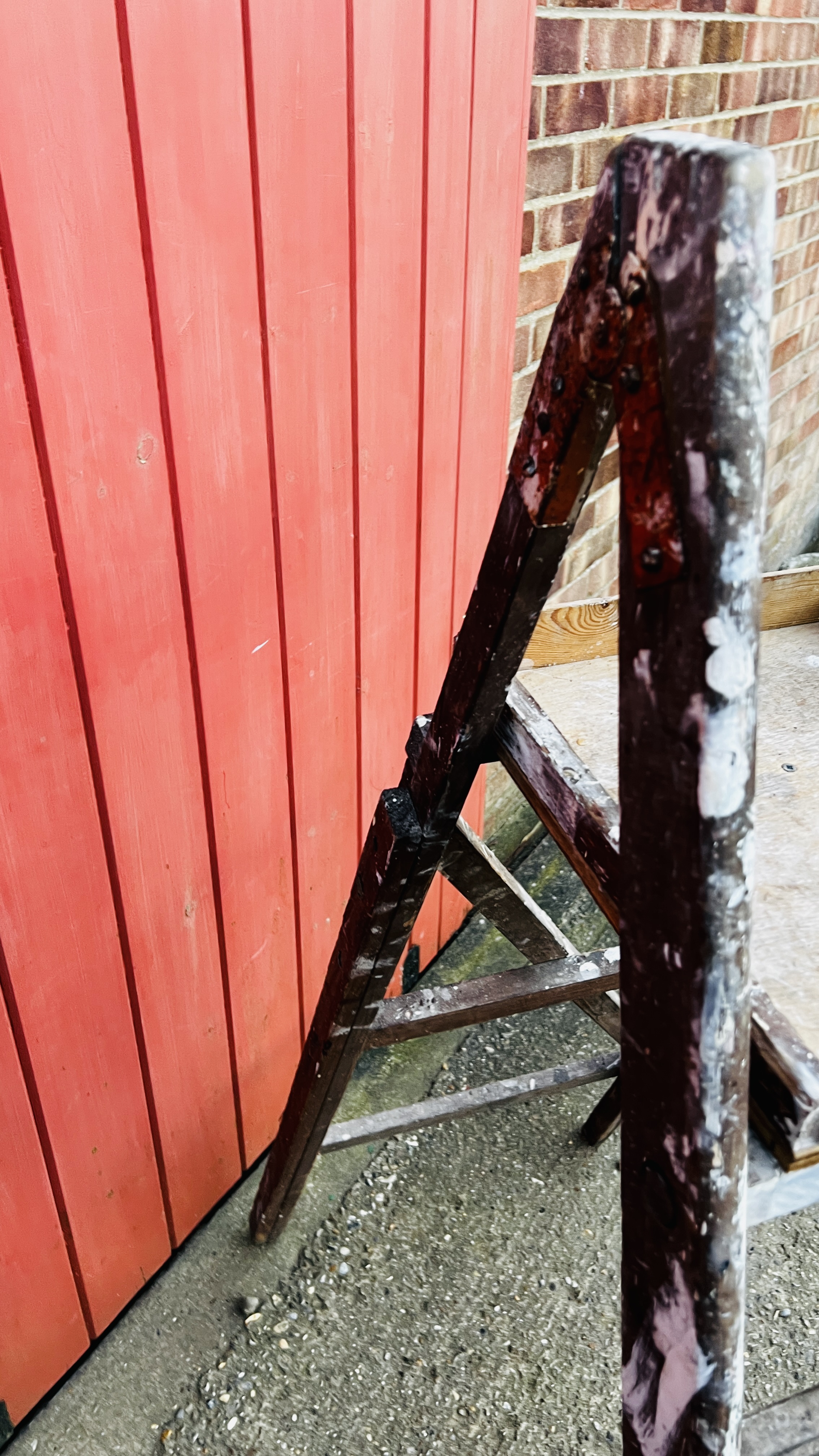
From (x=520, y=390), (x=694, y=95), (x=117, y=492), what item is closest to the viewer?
(x=117, y=492)

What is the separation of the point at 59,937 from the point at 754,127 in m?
2.92

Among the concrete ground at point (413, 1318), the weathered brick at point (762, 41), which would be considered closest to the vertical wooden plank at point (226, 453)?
the concrete ground at point (413, 1318)

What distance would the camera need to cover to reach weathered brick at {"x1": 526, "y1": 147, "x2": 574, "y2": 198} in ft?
6.32

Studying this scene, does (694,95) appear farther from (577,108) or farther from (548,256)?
(548,256)

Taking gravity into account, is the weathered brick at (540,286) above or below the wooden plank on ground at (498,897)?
above

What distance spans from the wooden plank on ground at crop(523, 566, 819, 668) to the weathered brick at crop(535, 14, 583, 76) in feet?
3.54

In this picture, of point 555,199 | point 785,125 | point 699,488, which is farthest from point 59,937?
point 785,125

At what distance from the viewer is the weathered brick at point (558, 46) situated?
1839 mm

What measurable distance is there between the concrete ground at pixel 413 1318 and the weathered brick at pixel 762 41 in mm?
2715

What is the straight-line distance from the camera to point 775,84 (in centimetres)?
291

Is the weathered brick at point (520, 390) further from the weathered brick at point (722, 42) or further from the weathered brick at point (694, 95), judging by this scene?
the weathered brick at point (722, 42)

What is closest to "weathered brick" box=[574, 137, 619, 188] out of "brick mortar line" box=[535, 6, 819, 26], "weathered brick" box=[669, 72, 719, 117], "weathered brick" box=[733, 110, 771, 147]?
"brick mortar line" box=[535, 6, 819, 26]

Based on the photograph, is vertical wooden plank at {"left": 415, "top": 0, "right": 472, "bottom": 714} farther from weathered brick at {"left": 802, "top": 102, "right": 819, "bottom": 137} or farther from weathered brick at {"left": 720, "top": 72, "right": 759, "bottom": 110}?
weathered brick at {"left": 802, "top": 102, "right": 819, "bottom": 137}

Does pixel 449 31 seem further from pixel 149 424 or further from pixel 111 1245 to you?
pixel 111 1245
